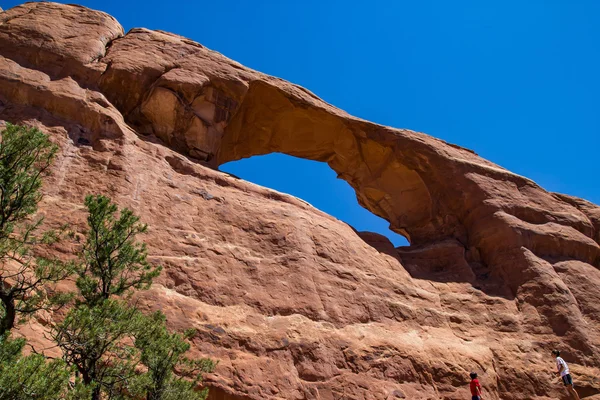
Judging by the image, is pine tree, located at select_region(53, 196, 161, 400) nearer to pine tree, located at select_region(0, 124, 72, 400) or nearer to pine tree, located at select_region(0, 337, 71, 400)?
pine tree, located at select_region(0, 124, 72, 400)

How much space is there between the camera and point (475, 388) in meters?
14.1

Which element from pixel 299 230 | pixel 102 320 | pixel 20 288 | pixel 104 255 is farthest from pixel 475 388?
pixel 20 288

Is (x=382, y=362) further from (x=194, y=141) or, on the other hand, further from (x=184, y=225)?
(x=194, y=141)

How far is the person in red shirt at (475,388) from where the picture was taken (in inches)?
551

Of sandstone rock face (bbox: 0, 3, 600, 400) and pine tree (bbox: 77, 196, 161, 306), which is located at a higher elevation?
sandstone rock face (bbox: 0, 3, 600, 400)

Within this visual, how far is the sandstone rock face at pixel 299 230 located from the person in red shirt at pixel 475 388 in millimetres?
565

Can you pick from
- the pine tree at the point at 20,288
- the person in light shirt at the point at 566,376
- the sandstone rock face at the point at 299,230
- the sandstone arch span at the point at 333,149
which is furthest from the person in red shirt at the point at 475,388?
the pine tree at the point at 20,288

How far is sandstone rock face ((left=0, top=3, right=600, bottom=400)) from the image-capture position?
1406cm

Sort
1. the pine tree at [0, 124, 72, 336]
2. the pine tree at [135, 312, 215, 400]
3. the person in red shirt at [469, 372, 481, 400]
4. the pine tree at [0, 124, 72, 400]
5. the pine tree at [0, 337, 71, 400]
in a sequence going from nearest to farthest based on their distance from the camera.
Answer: the pine tree at [0, 337, 71, 400]
the pine tree at [0, 124, 72, 400]
the pine tree at [0, 124, 72, 336]
the pine tree at [135, 312, 215, 400]
the person in red shirt at [469, 372, 481, 400]

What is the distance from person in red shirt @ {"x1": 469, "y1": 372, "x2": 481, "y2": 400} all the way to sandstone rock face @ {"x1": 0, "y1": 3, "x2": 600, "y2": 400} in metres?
0.56

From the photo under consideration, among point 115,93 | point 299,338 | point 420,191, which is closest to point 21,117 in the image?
point 115,93

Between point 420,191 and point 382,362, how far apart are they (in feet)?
30.3

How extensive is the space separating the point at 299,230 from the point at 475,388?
6.02 metres

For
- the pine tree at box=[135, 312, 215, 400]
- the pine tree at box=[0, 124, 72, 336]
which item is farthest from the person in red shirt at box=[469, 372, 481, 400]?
the pine tree at box=[0, 124, 72, 336]
